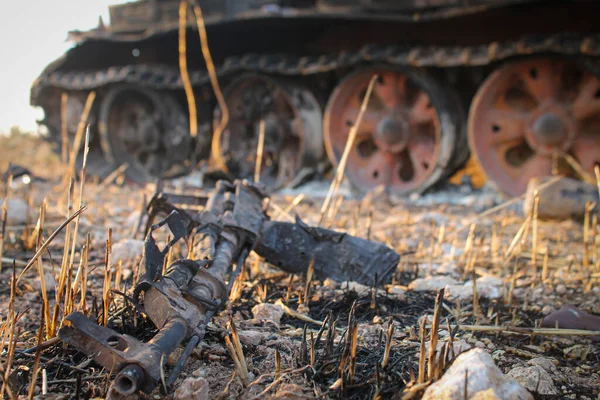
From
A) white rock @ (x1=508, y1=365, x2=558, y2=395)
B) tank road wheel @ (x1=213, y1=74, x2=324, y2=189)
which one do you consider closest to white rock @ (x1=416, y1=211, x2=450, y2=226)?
tank road wheel @ (x1=213, y1=74, x2=324, y2=189)

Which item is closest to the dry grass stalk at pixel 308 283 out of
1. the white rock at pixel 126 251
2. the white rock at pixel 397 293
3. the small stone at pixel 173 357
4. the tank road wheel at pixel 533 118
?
the white rock at pixel 397 293

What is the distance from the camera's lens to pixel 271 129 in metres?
6.20

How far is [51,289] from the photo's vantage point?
6.48ft

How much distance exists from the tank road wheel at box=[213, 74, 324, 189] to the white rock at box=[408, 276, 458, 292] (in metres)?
3.93

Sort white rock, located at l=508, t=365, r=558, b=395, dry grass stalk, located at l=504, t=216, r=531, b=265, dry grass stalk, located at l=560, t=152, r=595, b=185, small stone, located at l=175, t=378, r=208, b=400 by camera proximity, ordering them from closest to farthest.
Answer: small stone, located at l=175, t=378, r=208, b=400, white rock, located at l=508, t=365, r=558, b=395, dry grass stalk, located at l=504, t=216, r=531, b=265, dry grass stalk, located at l=560, t=152, r=595, b=185

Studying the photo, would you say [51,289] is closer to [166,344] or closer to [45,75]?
[166,344]

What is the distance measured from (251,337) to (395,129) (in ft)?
14.1

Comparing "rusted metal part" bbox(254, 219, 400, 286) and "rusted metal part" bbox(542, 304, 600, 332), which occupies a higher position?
"rusted metal part" bbox(254, 219, 400, 286)

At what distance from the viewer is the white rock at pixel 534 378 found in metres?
1.27

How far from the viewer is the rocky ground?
3.75 ft

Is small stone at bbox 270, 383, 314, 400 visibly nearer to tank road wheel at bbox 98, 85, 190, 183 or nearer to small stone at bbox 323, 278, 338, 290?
small stone at bbox 323, 278, 338, 290

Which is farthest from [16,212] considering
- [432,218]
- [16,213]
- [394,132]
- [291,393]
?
[394,132]

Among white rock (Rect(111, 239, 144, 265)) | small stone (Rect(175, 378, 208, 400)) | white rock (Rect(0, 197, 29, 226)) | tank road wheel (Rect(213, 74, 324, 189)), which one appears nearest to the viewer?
small stone (Rect(175, 378, 208, 400))

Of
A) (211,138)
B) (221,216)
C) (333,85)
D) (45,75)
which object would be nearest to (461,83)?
(333,85)
